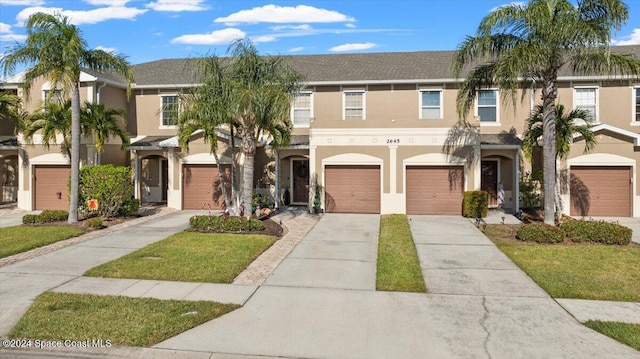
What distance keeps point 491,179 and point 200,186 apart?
1383cm

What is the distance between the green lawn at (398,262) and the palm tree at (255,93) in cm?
518

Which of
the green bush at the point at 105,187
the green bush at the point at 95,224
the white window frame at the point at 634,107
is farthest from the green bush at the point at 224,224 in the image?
the white window frame at the point at 634,107

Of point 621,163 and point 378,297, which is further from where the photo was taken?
point 621,163

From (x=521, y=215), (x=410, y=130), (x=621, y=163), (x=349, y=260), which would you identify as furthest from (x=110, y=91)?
(x=621, y=163)

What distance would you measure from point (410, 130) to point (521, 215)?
5.64 metres

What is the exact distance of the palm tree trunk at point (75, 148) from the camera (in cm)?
1479

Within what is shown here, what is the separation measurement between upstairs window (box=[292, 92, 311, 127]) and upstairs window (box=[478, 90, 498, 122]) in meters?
8.27

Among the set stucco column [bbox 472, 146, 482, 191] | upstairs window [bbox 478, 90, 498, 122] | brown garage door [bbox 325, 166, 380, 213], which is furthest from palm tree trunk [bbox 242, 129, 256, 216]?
upstairs window [bbox 478, 90, 498, 122]

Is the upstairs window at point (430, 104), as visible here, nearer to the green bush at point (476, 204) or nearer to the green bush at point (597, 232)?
the green bush at point (476, 204)

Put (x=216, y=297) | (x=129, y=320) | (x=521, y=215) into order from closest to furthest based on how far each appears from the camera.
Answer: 1. (x=129, y=320)
2. (x=216, y=297)
3. (x=521, y=215)

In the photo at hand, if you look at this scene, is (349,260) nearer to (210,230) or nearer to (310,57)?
(210,230)

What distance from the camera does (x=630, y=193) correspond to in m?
17.6

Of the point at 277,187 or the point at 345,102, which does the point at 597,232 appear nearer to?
the point at 345,102

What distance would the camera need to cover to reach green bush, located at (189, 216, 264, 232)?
545 inches
